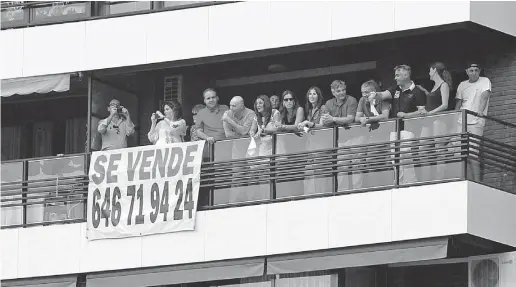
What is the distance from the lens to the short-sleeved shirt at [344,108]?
115ft

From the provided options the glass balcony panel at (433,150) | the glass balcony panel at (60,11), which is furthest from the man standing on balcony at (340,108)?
the glass balcony panel at (60,11)

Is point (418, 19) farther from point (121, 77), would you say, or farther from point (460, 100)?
point (121, 77)

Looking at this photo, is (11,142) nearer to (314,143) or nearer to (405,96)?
(314,143)

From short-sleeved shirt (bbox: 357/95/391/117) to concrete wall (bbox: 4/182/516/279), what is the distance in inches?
48.8

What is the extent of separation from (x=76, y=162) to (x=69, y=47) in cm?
212

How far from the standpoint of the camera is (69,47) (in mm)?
38500

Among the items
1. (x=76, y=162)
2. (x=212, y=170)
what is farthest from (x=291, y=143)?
(x=76, y=162)

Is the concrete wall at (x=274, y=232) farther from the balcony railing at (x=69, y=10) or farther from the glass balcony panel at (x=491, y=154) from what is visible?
the balcony railing at (x=69, y=10)

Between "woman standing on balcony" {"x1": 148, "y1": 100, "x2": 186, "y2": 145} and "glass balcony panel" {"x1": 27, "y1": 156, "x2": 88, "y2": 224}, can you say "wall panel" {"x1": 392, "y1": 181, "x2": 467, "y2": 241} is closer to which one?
"woman standing on balcony" {"x1": 148, "y1": 100, "x2": 186, "y2": 145}

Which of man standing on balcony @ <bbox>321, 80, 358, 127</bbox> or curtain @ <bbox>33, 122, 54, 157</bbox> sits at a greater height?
man standing on balcony @ <bbox>321, 80, 358, 127</bbox>

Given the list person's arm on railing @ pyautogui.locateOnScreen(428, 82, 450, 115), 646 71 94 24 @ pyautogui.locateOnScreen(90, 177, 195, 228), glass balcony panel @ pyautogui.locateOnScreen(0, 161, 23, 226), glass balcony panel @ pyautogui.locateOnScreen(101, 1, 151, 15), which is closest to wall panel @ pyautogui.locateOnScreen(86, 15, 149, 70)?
glass balcony panel @ pyautogui.locateOnScreen(101, 1, 151, 15)

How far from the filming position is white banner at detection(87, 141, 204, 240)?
119ft

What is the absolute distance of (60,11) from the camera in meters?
39.1

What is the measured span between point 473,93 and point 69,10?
791 cm
